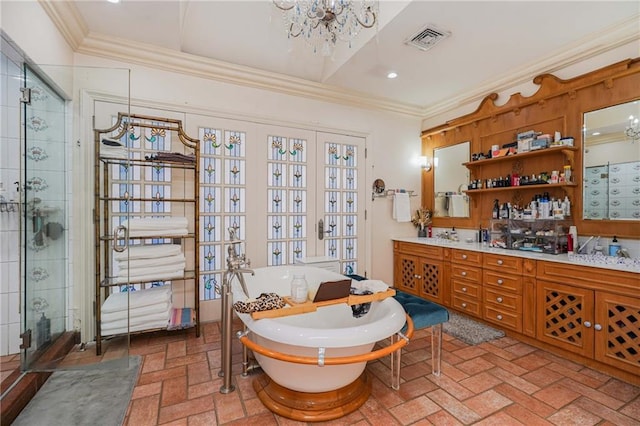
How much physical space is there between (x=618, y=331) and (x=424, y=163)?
2.90 m

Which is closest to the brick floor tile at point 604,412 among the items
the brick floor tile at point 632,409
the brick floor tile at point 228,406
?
the brick floor tile at point 632,409

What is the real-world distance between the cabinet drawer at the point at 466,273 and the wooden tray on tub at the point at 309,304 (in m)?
1.51

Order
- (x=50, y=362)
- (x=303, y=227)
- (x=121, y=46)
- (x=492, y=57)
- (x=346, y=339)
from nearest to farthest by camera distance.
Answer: (x=346, y=339), (x=50, y=362), (x=121, y=46), (x=492, y=57), (x=303, y=227)

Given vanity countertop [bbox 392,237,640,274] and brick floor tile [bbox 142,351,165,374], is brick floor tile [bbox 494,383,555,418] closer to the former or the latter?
vanity countertop [bbox 392,237,640,274]

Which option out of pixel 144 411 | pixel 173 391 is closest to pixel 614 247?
pixel 173 391

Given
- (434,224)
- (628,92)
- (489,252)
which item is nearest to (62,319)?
(489,252)

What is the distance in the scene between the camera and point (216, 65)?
3170 mm

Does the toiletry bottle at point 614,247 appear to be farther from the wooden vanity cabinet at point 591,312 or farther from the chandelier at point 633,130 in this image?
the chandelier at point 633,130

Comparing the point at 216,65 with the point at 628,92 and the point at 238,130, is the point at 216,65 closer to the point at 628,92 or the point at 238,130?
the point at 238,130

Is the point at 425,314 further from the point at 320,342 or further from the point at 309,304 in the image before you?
the point at 320,342

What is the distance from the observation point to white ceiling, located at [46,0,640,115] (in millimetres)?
2354

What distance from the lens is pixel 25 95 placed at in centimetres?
213

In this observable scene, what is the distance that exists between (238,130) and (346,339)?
104 inches

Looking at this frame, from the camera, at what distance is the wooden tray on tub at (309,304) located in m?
1.76
